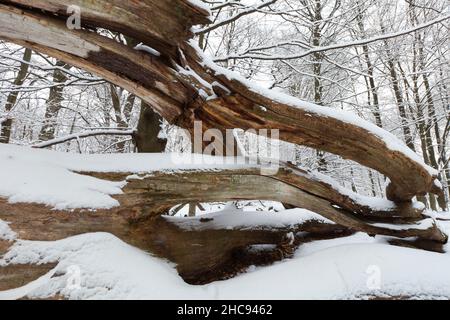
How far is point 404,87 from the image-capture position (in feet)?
31.4

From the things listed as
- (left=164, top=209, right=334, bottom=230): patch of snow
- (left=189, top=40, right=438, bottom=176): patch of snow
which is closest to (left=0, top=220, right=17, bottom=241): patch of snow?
(left=164, top=209, right=334, bottom=230): patch of snow

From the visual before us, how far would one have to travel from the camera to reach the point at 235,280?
2348 mm

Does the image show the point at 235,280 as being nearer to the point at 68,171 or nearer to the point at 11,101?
the point at 68,171

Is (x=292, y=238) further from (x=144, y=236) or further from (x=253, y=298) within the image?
(x=144, y=236)

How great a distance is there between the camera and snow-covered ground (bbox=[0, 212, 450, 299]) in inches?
73.7

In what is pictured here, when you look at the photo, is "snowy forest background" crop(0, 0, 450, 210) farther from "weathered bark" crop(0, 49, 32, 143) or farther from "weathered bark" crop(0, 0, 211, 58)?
"weathered bark" crop(0, 0, 211, 58)

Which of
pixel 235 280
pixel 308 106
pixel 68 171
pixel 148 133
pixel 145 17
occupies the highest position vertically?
pixel 145 17

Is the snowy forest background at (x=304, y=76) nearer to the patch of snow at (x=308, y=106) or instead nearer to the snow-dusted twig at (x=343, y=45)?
the snow-dusted twig at (x=343, y=45)

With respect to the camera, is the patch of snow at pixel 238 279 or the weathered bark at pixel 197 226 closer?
the patch of snow at pixel 238 279

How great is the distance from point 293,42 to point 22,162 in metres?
3.42

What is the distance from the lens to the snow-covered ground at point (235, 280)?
1.87 m

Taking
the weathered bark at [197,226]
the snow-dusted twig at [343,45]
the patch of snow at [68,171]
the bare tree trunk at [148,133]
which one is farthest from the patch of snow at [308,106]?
the bare tree trunk at [148,133]

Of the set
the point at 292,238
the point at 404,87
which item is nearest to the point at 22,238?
the point at 292,238

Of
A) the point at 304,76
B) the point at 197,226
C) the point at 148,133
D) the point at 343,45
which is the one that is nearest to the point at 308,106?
the point at 343,45
